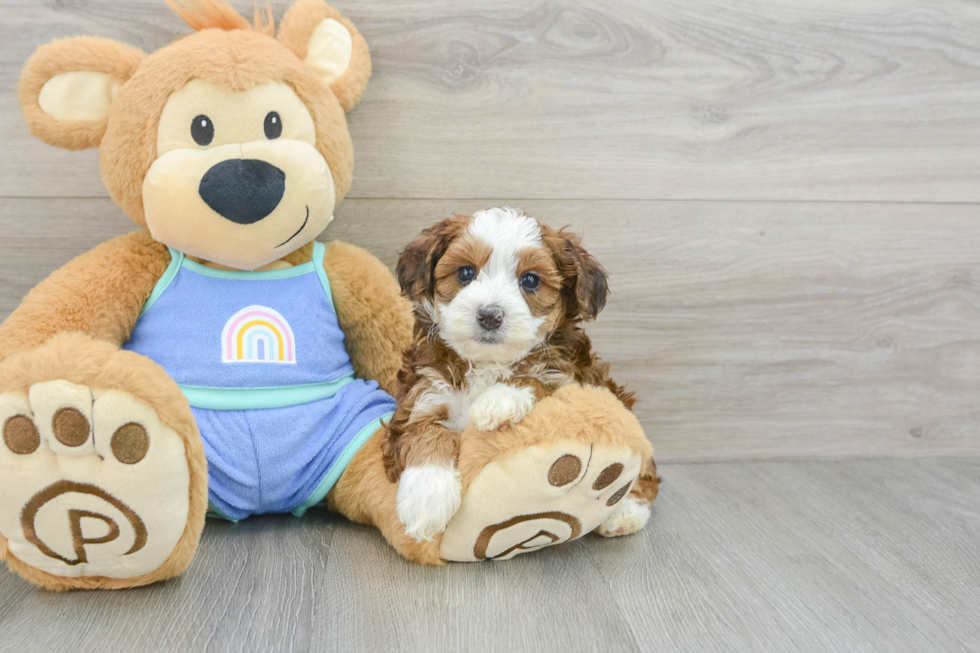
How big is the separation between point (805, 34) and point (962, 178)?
49cm

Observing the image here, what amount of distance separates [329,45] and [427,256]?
1.63 ft

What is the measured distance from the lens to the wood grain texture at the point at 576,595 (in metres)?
0.91

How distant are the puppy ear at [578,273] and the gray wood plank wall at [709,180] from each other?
48cm

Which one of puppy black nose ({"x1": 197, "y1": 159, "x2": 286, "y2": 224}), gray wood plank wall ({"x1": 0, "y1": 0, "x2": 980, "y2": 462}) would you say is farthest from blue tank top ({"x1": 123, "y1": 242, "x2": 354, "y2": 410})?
gray wood plank wall ({"x1": 0, "y1": 0, "x2": 980, "y2": 462})

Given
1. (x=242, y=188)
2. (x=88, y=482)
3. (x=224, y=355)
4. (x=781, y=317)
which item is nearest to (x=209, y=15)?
(x=242, y=188)

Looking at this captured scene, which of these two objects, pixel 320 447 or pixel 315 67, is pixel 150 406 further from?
pixel 315 67

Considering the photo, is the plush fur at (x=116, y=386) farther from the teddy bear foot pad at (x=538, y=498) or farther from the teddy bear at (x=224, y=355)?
the teddy bear foot pad at (x=538, y=498)

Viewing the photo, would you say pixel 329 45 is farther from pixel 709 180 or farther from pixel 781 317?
pixel 781 317

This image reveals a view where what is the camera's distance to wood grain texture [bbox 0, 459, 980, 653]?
0.91 metres

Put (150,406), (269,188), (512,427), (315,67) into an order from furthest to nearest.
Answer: (315,67), (269,188), (512,427), (150,406)

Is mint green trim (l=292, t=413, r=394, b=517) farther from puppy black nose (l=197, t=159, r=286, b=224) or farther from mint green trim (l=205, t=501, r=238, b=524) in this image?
puppy black nose (l=197, t=159, r=286, b=224)

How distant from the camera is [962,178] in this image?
1.62 meters

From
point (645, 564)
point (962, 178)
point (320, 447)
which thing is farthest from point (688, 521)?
point (962, 178)

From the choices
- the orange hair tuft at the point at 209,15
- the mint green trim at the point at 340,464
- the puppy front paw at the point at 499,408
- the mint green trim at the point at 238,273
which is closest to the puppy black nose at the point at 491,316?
the puppy front paw at the point at 499,408
